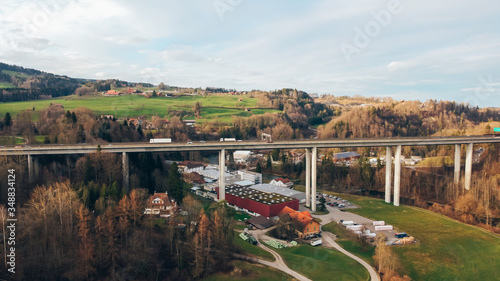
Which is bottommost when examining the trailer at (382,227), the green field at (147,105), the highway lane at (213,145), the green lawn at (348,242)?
the green lawn at (348,242)

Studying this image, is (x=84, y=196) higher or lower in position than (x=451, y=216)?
higher

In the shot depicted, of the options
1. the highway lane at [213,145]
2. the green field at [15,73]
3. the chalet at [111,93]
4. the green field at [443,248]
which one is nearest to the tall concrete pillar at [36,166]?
the highway lane at [213,145]

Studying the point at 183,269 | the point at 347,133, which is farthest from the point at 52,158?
the point at 347,133

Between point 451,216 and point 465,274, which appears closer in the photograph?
point 465,274

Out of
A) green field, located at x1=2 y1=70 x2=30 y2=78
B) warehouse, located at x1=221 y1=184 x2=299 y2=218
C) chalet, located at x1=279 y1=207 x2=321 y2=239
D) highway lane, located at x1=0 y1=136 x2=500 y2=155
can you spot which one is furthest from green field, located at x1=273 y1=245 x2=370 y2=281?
green field, located at x1=2 y1=70 x2=30 y2=78

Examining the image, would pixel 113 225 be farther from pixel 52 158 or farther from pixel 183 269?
pixel 52 158

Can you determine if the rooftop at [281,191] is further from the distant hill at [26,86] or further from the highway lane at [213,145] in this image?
the distant hill at [26,86]

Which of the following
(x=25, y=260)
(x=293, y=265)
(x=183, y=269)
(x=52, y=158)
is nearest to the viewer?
(x=25, y=260)

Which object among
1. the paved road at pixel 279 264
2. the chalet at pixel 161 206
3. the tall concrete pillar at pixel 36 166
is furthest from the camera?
the tall concrete pillar at pixel 36 166
